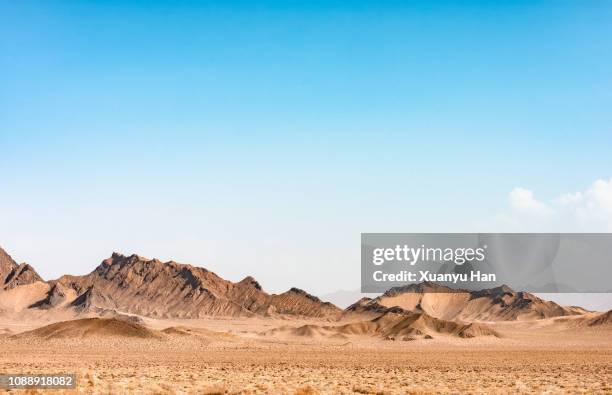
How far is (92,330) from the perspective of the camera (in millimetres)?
112938

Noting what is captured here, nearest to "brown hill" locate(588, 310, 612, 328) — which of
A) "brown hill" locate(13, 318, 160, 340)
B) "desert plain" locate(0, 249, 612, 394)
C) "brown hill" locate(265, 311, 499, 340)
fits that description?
"desert plain" locate(0, 249, 612, 394)

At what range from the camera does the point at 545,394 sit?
3162 cm

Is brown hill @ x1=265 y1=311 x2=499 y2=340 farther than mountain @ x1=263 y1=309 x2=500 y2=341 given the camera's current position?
Yes

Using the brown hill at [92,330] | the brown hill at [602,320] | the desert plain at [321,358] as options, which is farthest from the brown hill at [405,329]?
the brown hill at [92,330]

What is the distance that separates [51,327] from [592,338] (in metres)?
110

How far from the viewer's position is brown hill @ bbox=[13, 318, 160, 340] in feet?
362

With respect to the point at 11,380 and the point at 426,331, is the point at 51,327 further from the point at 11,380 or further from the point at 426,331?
the point at 11,380

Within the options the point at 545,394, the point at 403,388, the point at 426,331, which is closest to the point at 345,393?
the point at 403,388

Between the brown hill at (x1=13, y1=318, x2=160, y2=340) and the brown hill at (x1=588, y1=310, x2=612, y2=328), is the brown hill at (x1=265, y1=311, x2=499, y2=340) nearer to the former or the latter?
the brown hill at (x1=588, y1=310, x2=612, y2=328)

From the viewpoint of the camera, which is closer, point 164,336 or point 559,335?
point 164,336

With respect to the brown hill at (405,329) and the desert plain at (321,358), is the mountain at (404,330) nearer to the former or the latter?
the brown hill at (405,329)

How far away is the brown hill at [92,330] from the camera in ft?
362

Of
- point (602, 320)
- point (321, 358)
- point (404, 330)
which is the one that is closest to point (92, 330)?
point (321, 358)

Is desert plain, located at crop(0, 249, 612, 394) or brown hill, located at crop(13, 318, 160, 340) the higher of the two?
brown hill, located at crop(13, 318, 160, 340)
